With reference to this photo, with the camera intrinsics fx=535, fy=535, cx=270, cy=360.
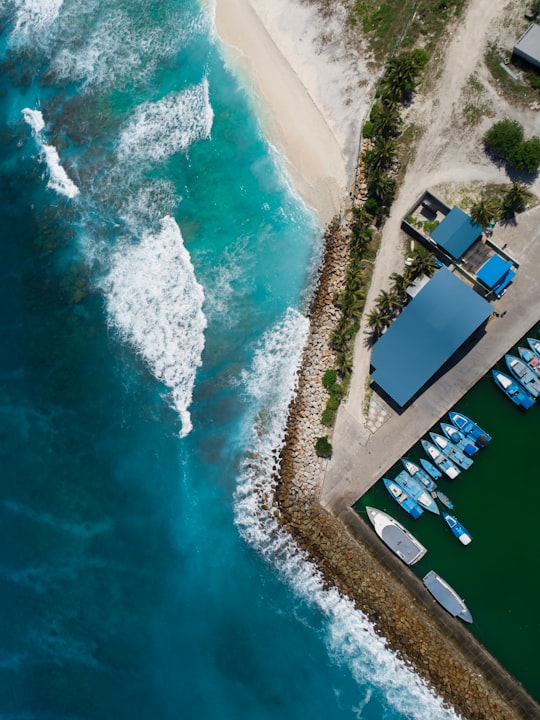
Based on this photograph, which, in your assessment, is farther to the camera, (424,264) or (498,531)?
(498,531)

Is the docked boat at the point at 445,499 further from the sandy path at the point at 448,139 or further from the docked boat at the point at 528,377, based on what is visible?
the docked boat at the point at 528,377

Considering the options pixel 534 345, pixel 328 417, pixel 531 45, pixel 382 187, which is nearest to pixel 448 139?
pixel 382 187

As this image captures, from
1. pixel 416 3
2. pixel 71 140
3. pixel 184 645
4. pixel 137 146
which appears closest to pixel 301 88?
pixel 416 3

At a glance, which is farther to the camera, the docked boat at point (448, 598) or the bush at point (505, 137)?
the docked boat at point (448, 598)

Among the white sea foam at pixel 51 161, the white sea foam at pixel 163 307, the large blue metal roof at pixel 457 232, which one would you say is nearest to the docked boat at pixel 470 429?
the large blue metal roof at pixel 457 232

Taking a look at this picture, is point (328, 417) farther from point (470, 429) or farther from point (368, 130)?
point (368, 130)

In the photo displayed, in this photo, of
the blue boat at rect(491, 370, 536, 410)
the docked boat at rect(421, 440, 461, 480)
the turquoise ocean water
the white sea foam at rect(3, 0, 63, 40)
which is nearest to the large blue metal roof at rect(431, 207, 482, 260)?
the blue boat at rect(491, 370, 536, 410)
